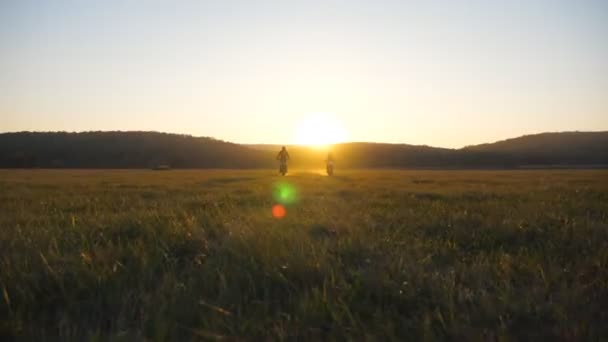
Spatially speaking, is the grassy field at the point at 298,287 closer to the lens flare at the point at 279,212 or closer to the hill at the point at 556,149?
the lens flare at the point at 279,212

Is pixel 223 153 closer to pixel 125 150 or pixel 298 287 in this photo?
pixel 125 150

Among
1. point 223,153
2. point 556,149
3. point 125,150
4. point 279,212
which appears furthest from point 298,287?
point 556,149

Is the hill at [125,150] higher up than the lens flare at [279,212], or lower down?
higher up

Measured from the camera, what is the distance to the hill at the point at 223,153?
10100 centimetres

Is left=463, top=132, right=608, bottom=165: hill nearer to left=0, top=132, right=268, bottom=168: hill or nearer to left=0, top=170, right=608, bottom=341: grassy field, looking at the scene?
left=0, top=132, right=268, bottom=168: hill

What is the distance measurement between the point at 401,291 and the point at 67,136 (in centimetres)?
14741

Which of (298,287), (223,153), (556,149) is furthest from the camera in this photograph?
(556,149)

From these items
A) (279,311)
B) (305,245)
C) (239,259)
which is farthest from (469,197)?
(279,311)

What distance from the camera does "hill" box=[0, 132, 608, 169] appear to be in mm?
101000

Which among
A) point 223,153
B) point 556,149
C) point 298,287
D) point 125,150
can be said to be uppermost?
point 125,150

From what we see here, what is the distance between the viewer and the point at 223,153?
113m

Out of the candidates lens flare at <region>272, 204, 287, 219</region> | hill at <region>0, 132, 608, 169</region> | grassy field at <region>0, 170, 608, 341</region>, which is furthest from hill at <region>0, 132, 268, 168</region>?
grassy field at <region>0, 170, 608, 341</region>

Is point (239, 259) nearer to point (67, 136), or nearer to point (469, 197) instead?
point (469, 197)

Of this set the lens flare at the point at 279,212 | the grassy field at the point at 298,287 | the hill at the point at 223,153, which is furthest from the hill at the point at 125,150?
the grassy field at the point at 298,287
